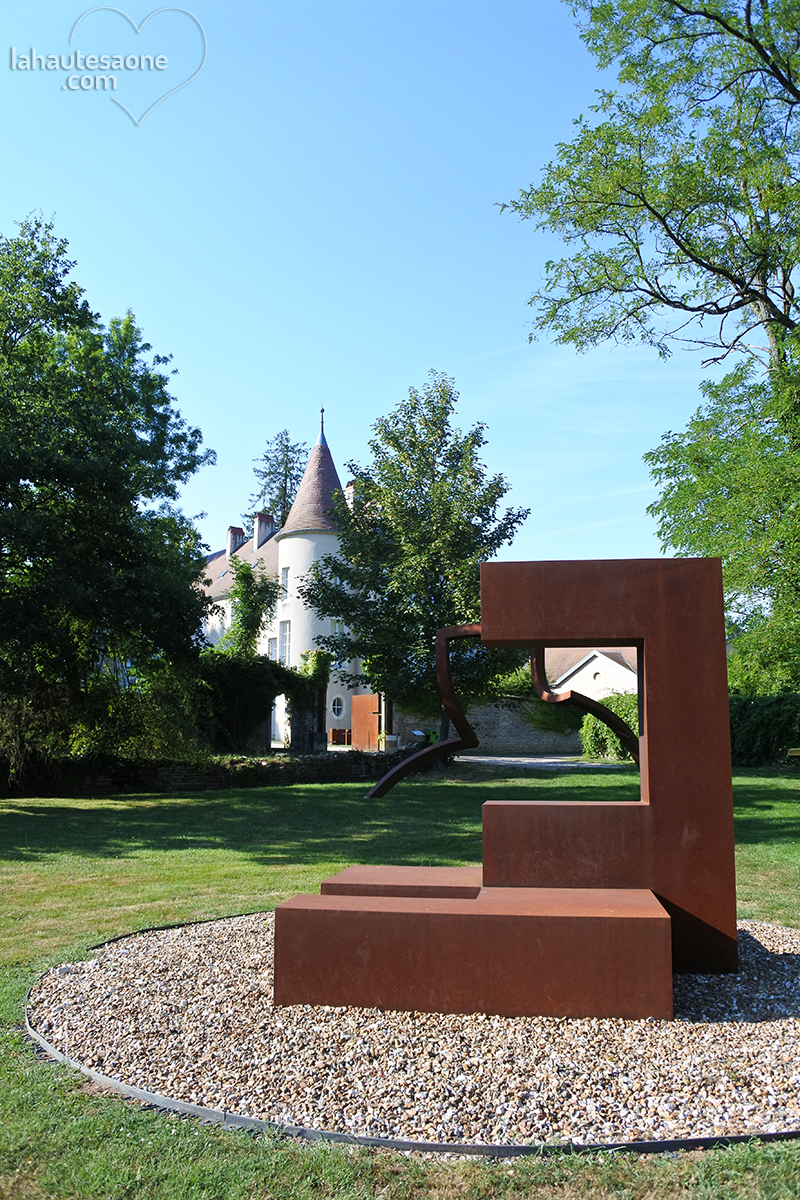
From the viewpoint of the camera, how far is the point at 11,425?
48.6ft

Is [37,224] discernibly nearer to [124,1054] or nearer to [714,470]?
[714,470]

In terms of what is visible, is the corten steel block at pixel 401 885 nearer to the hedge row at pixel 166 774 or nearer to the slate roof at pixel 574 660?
the hedge row at pixel 166 774

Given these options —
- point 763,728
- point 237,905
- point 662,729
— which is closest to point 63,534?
point 237,905

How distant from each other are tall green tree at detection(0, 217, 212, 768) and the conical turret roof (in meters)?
15.5

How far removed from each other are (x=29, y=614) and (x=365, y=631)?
8081 millimetres

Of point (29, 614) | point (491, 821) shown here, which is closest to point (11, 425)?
point (29, 614)

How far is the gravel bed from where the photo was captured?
350 cm

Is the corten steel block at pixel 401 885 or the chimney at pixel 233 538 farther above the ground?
the chimney at pixel 233 538

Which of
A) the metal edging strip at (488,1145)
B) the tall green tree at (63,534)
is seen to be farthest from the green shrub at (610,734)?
the metal edging strip at (488,1145)

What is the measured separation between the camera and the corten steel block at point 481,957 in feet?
14.7

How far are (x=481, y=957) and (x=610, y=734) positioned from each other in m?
23.1

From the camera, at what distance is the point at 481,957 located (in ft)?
15.1

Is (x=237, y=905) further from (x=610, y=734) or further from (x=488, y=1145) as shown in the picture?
(x=610, y=734)

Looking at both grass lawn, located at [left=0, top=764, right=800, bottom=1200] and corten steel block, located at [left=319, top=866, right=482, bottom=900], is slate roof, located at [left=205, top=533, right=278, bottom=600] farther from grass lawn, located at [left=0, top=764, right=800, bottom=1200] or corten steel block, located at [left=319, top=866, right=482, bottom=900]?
corten steel block, located at [left=319, top=866, right=482, bottom=900]
